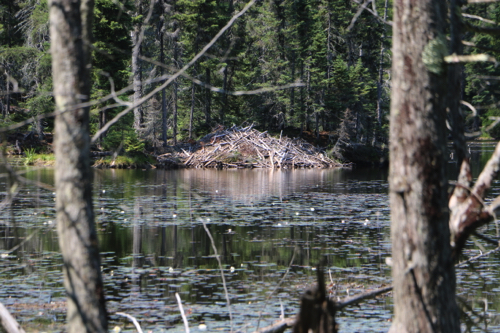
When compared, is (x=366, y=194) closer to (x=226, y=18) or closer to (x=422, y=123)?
(x=422, y=123)

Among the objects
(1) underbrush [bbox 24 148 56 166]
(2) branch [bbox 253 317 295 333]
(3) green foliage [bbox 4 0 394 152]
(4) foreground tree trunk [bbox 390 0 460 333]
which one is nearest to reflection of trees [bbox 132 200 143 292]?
(2) branch [bbox 253 317 295 333]

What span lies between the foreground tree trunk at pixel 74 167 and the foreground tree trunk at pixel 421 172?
6.68 ft

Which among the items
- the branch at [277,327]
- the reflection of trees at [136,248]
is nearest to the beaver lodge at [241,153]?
the reflection of trees at [136,248]

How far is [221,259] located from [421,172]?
8345 mm

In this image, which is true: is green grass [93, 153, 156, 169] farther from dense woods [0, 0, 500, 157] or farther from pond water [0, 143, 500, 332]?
pond water [0, 143, 500, 332]

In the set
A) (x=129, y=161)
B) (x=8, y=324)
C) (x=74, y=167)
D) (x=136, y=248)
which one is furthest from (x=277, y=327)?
(x=129, y=161)

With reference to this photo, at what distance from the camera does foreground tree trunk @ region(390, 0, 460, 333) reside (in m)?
3.75

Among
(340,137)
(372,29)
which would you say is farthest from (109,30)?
(372,29)

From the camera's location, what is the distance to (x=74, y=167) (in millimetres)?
3756

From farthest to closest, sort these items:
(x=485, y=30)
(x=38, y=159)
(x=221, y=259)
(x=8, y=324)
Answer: (x=38, y=159)
(x=221, y=259)
(x=8, y=324)
(x=485, y=30)

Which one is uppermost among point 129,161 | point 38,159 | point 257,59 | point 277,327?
Answer: point 257,59

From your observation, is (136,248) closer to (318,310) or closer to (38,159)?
(318,310)

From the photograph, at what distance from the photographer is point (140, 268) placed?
10883 millimetres

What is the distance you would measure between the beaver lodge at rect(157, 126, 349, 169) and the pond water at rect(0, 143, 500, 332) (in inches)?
641
